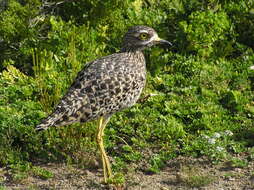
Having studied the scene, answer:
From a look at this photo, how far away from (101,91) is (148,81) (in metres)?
2.41

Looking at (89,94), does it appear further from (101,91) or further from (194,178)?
(194,178)

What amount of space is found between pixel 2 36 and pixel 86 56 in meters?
1.23

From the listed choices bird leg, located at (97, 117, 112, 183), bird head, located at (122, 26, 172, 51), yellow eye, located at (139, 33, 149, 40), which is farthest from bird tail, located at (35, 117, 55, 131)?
yellow eye, located at (139, 33, 149, 40)

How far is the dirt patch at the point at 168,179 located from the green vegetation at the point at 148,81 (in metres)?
0.08

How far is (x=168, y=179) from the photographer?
274 inches

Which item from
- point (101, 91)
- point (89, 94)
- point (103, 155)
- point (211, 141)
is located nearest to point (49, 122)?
point (89, 94)

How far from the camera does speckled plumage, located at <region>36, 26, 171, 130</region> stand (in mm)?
6453

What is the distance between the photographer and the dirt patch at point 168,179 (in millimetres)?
6770

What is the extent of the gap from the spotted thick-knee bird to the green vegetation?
77 centimetres

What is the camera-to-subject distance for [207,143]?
742 centimetres

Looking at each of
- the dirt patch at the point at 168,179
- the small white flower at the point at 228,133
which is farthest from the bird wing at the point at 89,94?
the small white flower at the point at 228,133

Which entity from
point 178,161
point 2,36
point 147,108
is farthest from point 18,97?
point 178,161

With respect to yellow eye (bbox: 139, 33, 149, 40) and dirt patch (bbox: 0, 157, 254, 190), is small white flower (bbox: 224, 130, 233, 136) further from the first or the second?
yellow eye (bbox: 139, 33, 149, 40)

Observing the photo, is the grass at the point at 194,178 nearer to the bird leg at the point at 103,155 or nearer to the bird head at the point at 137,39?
the bird leg at the point at 103,155
